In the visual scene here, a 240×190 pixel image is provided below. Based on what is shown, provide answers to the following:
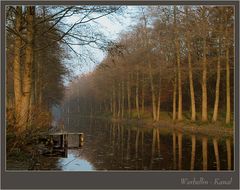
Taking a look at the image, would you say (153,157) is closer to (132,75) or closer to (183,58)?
(183,58)

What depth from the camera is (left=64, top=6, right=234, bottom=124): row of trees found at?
22.2 meters

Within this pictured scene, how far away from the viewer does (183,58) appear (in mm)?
28500

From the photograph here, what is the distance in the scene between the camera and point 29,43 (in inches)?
464

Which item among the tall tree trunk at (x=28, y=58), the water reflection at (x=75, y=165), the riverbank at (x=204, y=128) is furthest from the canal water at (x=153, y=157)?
the riverbank at (x=204, y=128)

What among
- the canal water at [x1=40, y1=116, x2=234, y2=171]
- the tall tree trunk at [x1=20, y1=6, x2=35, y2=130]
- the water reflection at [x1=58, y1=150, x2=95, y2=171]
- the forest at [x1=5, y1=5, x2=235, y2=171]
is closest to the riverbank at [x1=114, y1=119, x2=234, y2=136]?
the forest at [x1=5, y1=5, x2=235, y2=171]


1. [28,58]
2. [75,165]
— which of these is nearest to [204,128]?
[75,165]

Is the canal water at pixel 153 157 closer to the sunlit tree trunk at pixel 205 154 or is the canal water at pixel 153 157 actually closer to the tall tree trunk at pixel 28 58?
the sunlit tree trunk at pixel 205 154

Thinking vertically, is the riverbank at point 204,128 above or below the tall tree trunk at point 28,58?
below

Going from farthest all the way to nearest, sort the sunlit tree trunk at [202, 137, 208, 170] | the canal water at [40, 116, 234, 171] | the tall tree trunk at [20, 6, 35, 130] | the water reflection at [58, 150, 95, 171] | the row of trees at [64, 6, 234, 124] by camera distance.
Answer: the row of trees at [64, 6, 234, 124], the tall tree trunk at [20, 6, 35, 130], the sunlit tree trunk at [202, 137, 208, 170], the canal water at [40, 116, 234, 171], the water reflection at [58, 150, 95, 171]

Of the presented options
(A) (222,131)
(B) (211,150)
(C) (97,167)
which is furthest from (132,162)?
(A) (222,131)

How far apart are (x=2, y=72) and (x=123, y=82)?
108 feet

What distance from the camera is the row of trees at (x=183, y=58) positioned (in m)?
22.2

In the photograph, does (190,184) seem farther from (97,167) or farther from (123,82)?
(123,82)

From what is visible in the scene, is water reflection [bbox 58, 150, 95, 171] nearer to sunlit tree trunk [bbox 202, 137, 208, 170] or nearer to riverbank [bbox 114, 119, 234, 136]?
sunlit tree trunk [bbox 202, 137, 208, 170]
